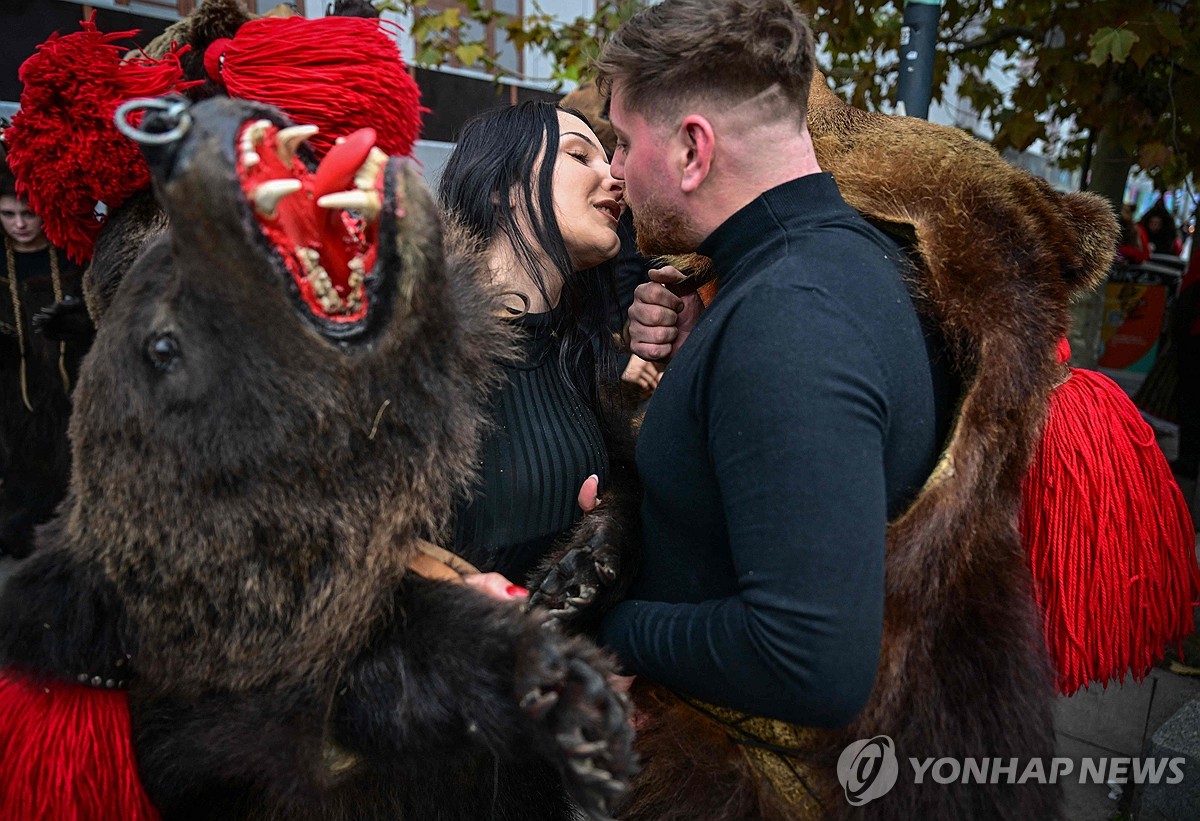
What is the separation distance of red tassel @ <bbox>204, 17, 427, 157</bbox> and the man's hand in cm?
75

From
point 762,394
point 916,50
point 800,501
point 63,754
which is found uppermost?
point 916,50

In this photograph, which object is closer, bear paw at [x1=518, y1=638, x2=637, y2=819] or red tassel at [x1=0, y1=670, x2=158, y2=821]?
bear paw at [x1=518, y1=638, x2=637, y2=819]

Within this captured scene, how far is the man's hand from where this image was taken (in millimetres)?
2268

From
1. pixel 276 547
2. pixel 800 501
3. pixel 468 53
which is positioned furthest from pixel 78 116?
pixel 468 53

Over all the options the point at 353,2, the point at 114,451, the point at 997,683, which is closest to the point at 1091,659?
the point at 997,683

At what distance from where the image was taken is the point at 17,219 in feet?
15.3

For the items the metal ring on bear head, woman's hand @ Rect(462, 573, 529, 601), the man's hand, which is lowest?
woman's hand @ Rect(462, 573, 529, 601)

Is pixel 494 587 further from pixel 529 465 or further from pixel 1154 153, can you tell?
pixel 1154 153

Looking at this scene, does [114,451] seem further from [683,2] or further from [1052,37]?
[1052,37]

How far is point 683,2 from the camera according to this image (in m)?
1.60

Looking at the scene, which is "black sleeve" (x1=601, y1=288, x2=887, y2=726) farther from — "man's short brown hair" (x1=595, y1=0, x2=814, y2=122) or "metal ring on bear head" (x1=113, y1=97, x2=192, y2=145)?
"metal ring on bear head" (x1=113, y1=97, x2=192, y2=145)

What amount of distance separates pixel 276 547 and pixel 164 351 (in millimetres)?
357

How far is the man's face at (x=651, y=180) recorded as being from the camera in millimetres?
1658

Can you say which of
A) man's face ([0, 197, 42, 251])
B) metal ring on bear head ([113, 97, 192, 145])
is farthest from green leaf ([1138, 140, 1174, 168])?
man's face ([0, 197, 42, 251])
